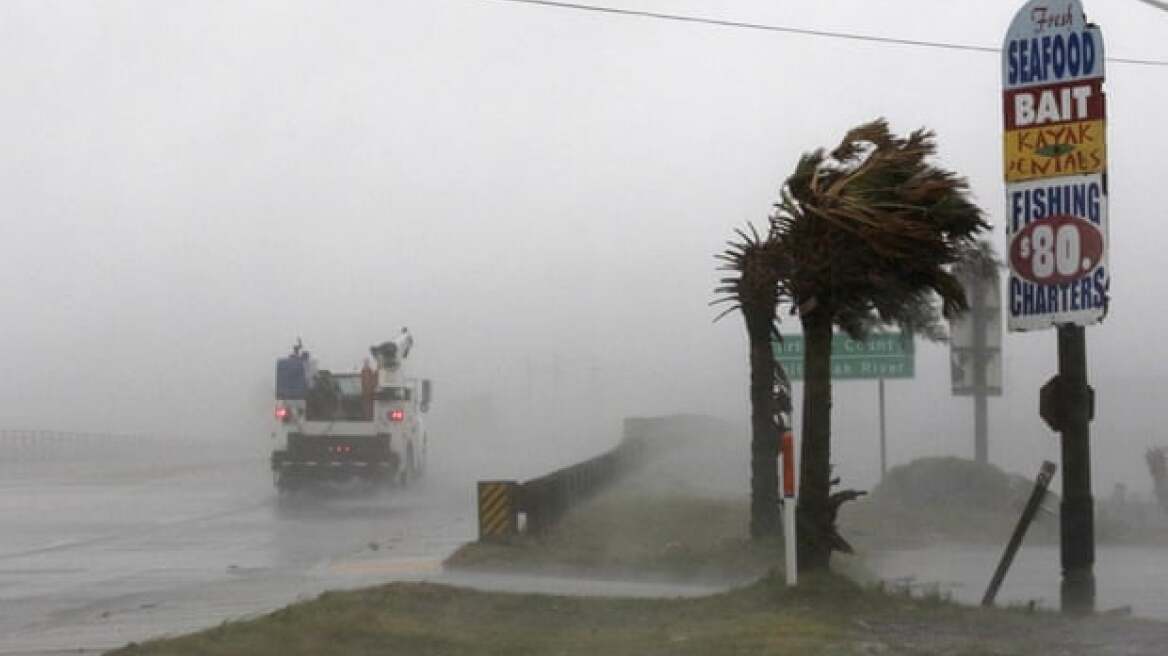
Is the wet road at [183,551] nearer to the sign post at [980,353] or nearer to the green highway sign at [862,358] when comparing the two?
the green highway sign at [862,358]

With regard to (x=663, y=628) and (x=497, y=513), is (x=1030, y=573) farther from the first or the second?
(x=663, y=628)

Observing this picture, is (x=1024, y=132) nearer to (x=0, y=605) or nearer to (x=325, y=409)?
(x=0, y=605)

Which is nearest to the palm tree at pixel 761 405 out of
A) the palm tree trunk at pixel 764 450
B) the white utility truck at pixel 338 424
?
the palm tree trunk at pixel 764 450

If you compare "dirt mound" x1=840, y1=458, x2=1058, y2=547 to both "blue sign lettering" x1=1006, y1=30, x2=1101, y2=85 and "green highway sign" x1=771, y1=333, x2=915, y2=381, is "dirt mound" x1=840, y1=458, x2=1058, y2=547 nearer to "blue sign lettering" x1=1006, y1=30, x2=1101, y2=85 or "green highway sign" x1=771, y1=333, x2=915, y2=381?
"green highway sign" x1=771, y1=333, x2=915, y2=381

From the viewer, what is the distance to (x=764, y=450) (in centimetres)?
2222

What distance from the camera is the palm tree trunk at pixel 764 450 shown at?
21.9 m

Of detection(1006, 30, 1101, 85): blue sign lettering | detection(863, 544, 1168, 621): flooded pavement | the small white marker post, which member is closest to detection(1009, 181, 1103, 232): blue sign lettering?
detection(1006, 30, 1101, 85): blue sign lettering

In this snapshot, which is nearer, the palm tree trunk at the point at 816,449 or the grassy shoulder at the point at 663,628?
the grassy shoulder at the point at 663,628

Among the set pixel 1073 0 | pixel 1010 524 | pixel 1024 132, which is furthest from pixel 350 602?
pixel 1010 524

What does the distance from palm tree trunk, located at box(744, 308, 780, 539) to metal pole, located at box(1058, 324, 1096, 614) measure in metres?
6.49

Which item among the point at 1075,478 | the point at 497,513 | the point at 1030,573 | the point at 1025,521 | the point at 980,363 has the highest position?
the point at 980,363

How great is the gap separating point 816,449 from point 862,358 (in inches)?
797

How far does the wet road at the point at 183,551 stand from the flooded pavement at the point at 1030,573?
588 centimetres

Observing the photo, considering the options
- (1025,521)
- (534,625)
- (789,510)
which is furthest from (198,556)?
(1025,521)
